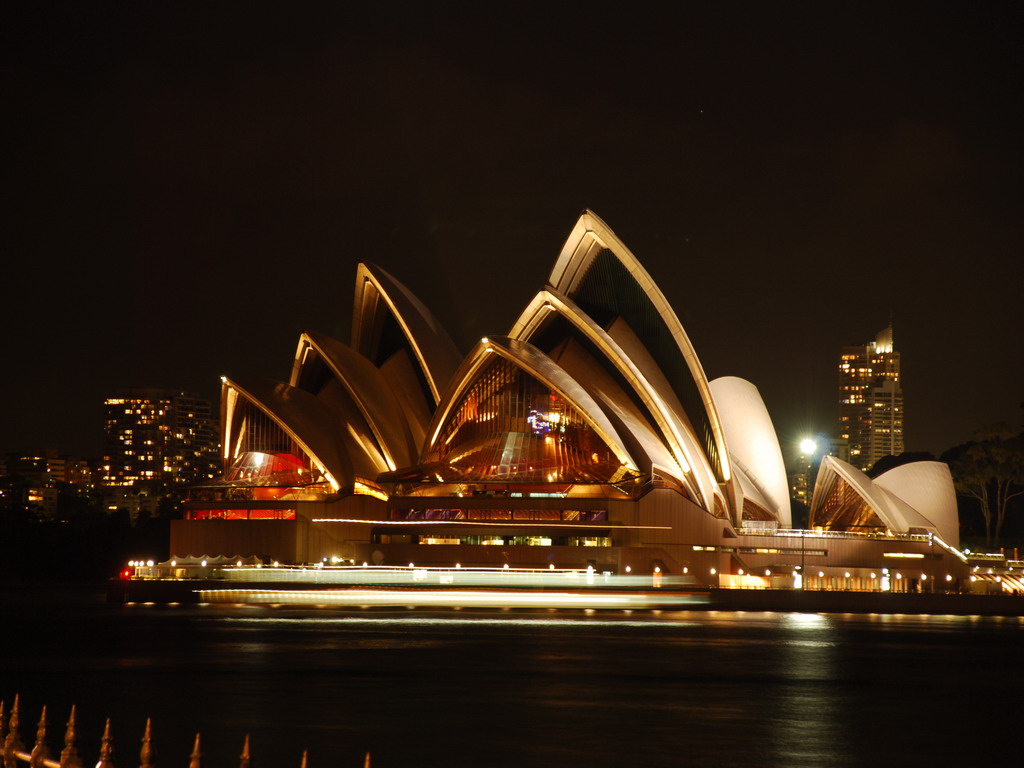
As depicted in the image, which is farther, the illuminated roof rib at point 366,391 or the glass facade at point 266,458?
the glass facade at point 266,458

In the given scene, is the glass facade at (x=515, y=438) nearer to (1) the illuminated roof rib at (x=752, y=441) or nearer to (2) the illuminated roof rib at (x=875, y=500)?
(1) the illuminated roof rib at (x=752, y=441)

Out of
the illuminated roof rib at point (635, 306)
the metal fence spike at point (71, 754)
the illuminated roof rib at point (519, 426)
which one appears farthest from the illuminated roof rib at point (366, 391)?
the metal fence spike at point (71, 754)

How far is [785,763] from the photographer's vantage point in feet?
48.3

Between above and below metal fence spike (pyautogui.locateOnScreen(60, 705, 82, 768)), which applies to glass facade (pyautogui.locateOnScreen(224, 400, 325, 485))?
above

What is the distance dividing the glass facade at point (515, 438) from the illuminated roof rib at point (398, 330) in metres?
2.80

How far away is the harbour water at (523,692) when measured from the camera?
15375mm

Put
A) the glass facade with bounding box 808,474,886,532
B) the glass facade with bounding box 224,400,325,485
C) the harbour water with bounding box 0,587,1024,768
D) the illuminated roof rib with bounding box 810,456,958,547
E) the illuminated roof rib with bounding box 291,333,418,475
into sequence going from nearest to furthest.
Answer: the harbour water with bounding box 0,587,1024,768, the illuminated roof rib with bounding box 291,333,418,475, the glass facade with bounding box 224,400,325,485, the illuminated roof rib with bounding box 810,456,958,547, the glass facade with bounding box 808,474,886,532

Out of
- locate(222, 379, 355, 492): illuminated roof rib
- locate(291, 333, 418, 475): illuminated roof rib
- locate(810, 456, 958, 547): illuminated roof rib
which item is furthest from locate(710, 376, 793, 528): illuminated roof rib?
locate(222, 379, 355, 492): illuminated roof rib

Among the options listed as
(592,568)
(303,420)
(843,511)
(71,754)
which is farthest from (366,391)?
(71,754)

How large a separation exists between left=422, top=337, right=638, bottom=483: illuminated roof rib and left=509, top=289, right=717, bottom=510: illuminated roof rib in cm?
201

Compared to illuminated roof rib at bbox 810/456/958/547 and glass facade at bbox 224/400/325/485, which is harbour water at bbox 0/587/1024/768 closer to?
glass facade at bbox 224/400/325/485

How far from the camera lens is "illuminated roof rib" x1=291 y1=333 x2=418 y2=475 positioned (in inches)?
2446

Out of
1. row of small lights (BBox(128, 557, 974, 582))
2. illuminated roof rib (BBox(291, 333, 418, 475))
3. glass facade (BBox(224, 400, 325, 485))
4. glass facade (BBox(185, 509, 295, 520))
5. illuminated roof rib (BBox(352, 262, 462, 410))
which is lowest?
row of small lights (BBox(128, 557, 974, 582))

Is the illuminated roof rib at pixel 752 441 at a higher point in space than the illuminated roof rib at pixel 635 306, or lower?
lower
